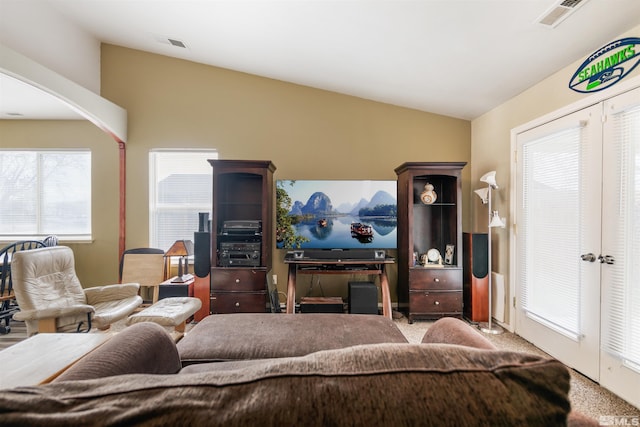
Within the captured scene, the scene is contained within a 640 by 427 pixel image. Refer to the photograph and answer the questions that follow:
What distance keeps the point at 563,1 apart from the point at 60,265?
14.3 feet

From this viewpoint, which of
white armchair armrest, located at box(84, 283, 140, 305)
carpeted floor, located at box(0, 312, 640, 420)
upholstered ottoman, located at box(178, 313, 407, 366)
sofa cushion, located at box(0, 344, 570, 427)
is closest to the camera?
sofa cushion, located at box(0, 344, 570, 427)

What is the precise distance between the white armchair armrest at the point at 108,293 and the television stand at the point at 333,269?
1576 millimetres

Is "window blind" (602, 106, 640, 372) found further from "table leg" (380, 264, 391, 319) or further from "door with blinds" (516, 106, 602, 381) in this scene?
"table leg" (380, 264, 391, 319)

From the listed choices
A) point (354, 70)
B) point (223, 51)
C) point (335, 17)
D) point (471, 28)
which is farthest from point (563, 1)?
point (223, 51)

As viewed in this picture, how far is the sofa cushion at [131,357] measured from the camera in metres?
0.80

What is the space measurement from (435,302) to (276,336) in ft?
7.36

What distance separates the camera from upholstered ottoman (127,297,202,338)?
7.18 ft

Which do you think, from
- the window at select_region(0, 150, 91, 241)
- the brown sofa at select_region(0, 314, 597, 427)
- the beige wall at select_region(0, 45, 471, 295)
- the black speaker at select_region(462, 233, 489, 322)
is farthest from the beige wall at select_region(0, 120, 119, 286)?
the black speaker at select_region(462, 233, 489, 322)

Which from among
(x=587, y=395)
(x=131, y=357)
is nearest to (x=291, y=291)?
(x=131, y=357)

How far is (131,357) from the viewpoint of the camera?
3.09ft

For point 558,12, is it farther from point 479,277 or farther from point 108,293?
point 108,293

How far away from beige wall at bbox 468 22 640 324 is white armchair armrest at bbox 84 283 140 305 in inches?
154
